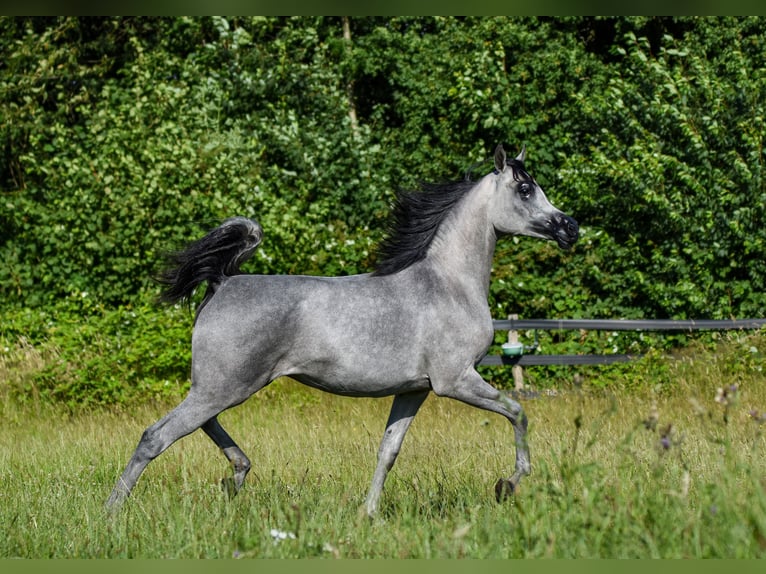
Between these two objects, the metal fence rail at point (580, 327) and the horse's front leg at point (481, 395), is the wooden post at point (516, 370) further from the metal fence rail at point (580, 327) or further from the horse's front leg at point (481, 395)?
the horse's front leg at point (481, 395)

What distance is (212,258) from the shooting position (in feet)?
16.9

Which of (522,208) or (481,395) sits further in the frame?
(522,208)

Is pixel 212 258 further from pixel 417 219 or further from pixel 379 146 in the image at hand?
pixel 379 146

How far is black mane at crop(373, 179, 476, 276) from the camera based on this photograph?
5336 mm

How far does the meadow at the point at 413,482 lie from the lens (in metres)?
3.54

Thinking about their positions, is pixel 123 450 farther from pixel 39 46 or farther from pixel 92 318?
pixel 39 46

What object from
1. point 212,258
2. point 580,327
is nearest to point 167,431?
point 212,258

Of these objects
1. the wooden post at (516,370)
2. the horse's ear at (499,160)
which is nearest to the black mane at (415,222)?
the horse's ear at (499,160)

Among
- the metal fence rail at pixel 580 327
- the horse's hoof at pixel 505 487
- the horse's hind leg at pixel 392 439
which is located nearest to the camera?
the horse's hoof at pixel 505 487

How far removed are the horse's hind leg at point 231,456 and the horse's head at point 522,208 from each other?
2112 mm

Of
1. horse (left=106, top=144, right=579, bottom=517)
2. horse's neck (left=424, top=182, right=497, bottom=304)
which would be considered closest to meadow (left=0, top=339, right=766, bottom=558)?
horse (left=106, top=144, right=579, bottom=517)

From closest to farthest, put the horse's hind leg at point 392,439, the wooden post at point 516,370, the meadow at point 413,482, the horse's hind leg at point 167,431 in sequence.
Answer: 1. the meadow at point 413,482
2. the horse's hind leg at point 167,431
3. the horse's hind leg at point 392,439
4. the wooden post at point 516,370

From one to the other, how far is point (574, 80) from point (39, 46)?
9553mm

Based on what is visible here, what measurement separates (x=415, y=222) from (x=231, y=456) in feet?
5.92
